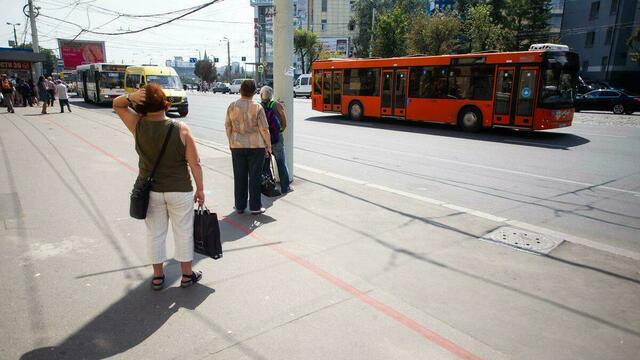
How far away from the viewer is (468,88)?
1561cm

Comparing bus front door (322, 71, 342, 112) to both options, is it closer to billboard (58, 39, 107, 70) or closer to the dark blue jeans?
the dark blue jeans

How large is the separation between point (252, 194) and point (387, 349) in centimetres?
329

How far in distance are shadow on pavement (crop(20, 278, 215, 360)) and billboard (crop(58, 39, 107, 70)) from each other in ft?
185

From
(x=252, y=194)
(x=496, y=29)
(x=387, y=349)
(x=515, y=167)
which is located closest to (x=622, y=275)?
(x=387, y=349)

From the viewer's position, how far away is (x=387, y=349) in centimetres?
298

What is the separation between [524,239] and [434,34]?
36747 millimetres

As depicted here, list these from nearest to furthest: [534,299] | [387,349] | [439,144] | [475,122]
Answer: [387,349]
[534,299]
[439,144]
[475,122]

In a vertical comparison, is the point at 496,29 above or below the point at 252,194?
above

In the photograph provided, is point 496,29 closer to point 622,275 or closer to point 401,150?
point 401,150

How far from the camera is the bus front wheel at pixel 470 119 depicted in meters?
15.4

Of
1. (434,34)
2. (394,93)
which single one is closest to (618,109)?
(394,93)

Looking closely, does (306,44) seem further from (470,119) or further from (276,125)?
(276,125)

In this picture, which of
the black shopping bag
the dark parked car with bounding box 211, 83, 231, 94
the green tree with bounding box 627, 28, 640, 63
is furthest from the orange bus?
the dark parked car with bounding box 211, 83, 231, 94

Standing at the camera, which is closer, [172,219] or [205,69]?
[172,219]
